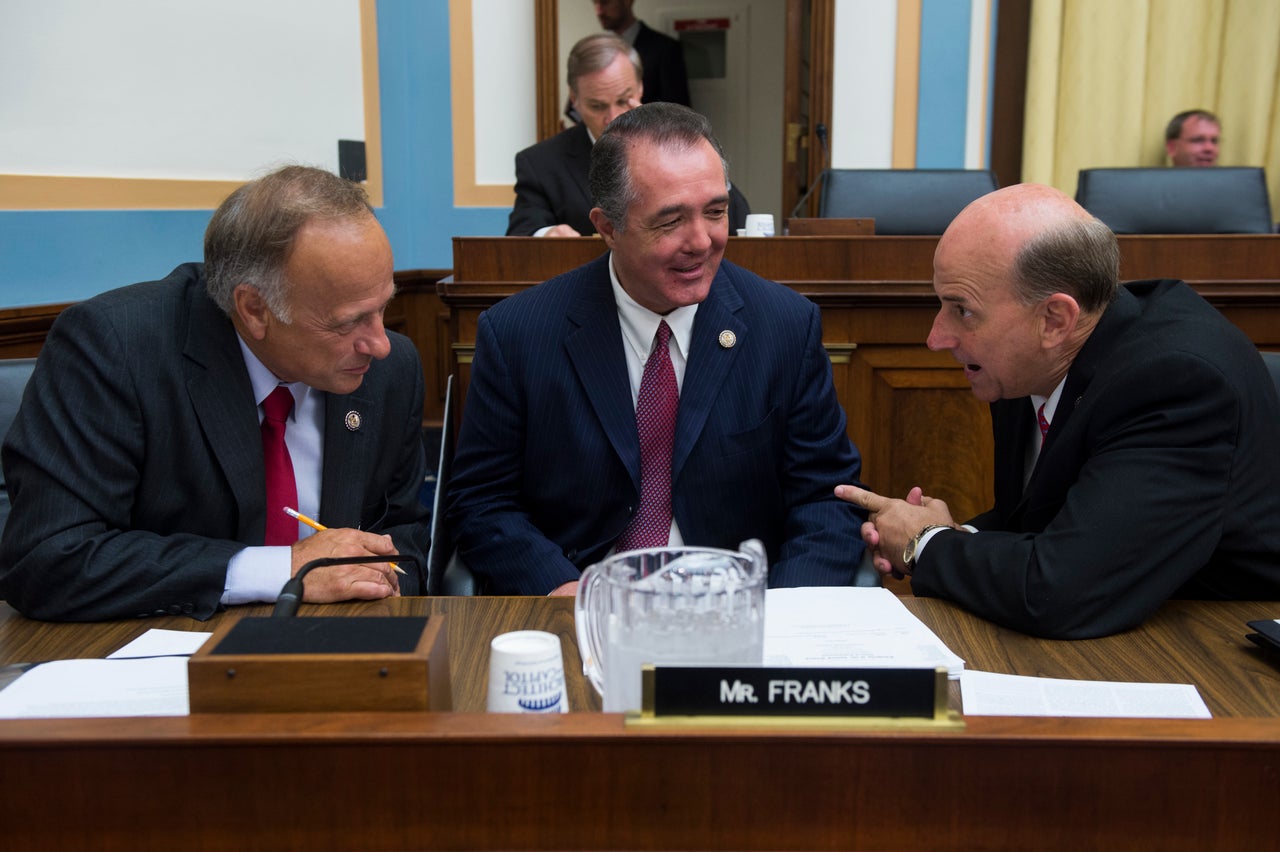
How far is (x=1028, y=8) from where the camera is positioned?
507cm

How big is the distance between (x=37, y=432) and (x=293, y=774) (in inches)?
35.5

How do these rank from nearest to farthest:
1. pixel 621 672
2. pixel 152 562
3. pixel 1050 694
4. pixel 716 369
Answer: pixel 621 672, pixel 1050 694, pixel 152 562, pixel 716 369

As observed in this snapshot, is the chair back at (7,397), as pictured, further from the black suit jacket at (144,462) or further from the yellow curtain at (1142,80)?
the yellow curtain at (1142,80)

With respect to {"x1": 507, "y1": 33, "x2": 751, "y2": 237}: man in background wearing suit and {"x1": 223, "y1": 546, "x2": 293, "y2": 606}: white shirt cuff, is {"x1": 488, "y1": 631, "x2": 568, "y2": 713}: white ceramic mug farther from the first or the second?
{"x1": 507, "y1": 33, "x2": 751, "y2": 237}: man in background wearing suit

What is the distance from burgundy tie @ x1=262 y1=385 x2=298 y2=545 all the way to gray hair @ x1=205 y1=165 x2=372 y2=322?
0.56 feet

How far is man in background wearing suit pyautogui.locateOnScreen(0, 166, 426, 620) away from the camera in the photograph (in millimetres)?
1449

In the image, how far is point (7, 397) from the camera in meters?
1.87

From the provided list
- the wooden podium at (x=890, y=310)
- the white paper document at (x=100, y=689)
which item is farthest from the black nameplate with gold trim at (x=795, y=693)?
the wooden podium at (x=890, y=310)

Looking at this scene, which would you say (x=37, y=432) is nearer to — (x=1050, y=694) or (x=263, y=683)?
(x=263, y=683)

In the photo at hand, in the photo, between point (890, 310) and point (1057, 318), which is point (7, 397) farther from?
point (890, 310)

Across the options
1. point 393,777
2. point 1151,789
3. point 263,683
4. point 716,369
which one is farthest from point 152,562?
point 1151,789

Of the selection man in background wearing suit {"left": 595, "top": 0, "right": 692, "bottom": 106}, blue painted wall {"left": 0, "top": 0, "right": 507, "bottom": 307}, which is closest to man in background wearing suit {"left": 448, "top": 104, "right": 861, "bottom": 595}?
blue painted wall {"left": 0, "top": 0, "right": 507, "bottom": 307}

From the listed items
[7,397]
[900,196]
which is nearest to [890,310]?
[900,196]

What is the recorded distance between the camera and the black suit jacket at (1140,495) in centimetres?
139
